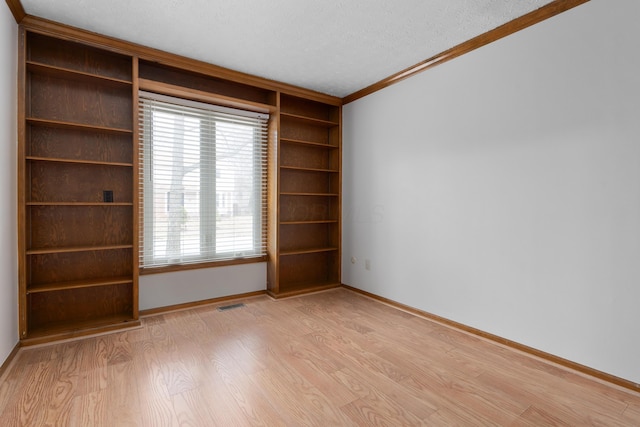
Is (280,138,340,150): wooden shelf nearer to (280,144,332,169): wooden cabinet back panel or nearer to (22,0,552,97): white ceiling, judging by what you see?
(280,144,332,169): wooden cabinet back panel

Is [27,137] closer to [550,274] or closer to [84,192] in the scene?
[84,192]

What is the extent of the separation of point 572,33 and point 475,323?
7.24ft

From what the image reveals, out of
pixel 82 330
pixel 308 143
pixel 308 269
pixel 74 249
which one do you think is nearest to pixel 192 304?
pixel 82 330

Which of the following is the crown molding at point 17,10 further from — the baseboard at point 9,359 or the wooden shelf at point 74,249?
the baseboard at point 9,359

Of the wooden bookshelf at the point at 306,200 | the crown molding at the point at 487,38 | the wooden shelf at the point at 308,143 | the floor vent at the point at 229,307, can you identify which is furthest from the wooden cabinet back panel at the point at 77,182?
the crown molding at the point at 487,38

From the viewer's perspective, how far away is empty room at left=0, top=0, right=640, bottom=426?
73.0 inches

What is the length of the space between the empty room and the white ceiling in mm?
21

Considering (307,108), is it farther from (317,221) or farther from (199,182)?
(199,182)

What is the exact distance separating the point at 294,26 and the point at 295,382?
251 centimetres

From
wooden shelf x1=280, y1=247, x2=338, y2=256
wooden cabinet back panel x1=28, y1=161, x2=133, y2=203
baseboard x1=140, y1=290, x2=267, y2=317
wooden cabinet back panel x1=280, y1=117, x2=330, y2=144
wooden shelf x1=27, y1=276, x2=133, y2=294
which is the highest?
wooden cabinet back panel x1=280, y1=117, x2=330, y2=144

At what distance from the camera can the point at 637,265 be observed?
183cm

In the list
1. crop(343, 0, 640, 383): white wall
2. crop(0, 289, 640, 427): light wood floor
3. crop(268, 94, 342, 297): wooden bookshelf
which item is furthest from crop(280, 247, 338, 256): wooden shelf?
crop(0, 289, 640, 427): light wood floor

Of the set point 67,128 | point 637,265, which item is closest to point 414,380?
point 637,265

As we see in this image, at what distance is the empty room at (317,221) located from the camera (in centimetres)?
185
